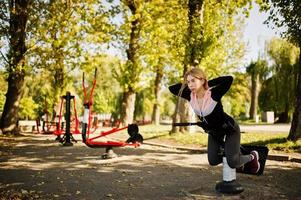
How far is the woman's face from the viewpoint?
17.6ft

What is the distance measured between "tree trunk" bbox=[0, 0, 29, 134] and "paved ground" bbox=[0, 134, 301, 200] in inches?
384

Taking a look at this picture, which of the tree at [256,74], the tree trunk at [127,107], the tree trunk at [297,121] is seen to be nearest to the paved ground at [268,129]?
the tree trunk at [127,107]

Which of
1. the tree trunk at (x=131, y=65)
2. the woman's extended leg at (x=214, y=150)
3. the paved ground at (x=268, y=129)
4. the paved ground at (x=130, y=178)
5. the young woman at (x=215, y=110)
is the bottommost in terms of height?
the paved ground at (x=130, y=178)

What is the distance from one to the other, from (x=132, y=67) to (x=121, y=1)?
4381 mm

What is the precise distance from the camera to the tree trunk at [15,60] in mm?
19125

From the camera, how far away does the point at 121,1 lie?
2227cm

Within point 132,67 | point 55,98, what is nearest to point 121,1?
Result: point 132,67

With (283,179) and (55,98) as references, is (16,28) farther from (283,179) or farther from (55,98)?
(283,179)

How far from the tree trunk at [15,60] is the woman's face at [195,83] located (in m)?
15.0

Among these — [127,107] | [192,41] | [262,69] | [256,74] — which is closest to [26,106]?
[256,74]

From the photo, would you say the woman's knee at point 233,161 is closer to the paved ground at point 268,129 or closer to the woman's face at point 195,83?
the woman's face at point 195,83

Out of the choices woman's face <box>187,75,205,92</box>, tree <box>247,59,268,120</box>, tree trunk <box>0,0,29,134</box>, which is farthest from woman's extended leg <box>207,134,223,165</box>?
tree <box>247,59,268,120</box>

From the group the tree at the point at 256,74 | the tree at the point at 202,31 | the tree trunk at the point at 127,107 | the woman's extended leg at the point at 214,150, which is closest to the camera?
the woman's extended leg at the point at 214,150

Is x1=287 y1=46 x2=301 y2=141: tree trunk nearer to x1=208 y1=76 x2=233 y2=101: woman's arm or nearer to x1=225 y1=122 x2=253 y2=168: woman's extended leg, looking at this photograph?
x1=225 y1=122 x2=253 y2=168: woman's extended leg
